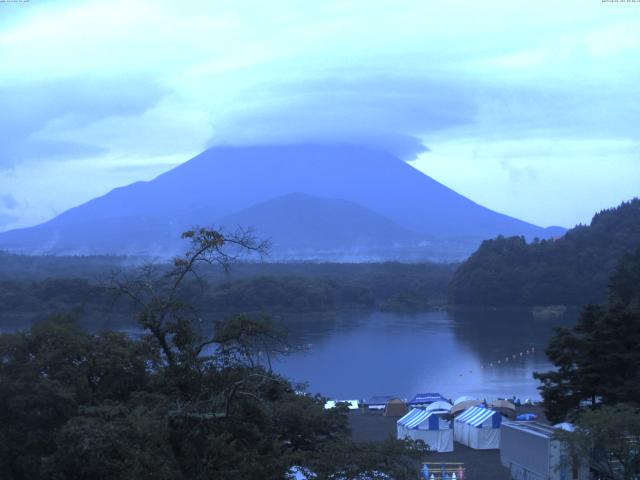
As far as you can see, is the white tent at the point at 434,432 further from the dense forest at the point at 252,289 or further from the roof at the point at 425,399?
the dense forest at the point at 252,289

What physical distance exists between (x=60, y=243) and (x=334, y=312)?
63420 millimetres

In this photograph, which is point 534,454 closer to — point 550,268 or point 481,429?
point 481,429

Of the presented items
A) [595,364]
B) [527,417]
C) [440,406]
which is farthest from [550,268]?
[595,364]

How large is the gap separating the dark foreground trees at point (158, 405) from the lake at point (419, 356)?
754 cm

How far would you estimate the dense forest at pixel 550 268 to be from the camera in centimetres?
3831

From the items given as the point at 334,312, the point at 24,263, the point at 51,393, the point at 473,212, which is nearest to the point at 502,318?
the point at 334,312

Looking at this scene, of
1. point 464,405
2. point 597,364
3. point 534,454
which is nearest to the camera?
point 534,454

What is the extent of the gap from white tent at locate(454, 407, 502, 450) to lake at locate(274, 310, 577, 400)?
3.40m

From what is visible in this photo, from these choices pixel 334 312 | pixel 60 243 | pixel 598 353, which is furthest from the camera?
pixel 60 243

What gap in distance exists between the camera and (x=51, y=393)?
17.5ft

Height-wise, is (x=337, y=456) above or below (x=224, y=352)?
below

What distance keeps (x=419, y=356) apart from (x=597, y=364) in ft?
44.8

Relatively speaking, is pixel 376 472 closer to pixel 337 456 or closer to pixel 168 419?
pixel 337 456

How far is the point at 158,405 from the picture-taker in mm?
4746
